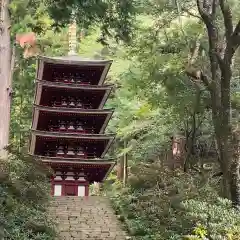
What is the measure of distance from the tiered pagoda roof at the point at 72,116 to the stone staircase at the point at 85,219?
13.8ft

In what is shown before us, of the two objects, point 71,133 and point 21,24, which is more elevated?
point 21,24

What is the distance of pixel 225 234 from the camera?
9672mm

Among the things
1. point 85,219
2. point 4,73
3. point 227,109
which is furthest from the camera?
point 4,73

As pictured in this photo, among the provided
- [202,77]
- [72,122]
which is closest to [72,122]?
[72,122]

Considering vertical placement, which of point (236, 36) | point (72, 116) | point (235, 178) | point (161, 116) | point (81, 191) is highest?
point (236, 36)

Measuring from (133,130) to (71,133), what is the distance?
10.6 feet

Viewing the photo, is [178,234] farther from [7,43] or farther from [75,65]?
[75,65]

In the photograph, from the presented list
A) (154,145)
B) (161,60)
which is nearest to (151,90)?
(161,60)

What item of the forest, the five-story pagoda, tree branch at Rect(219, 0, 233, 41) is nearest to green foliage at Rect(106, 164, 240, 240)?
the forest

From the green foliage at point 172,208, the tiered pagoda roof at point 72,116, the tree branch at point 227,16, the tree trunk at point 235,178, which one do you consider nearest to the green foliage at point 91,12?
the tree branch at point 227,16

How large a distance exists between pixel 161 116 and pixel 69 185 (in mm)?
5556

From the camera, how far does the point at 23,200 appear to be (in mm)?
14438

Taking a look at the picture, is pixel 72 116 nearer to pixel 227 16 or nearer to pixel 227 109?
pixel 227 109

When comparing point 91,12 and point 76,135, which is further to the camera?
point 76,135
